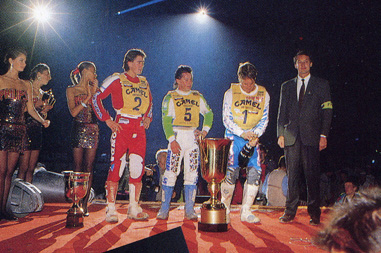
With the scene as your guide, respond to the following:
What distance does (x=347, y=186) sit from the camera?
223 inches

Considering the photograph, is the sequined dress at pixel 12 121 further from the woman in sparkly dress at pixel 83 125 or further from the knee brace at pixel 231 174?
the knee brace at pixel 231 174

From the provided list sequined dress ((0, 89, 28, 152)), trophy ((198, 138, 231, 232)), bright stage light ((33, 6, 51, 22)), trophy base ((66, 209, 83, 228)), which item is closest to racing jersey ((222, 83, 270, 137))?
trophy ((198, 138, 231, 232))

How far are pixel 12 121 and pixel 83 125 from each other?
0.81 metres

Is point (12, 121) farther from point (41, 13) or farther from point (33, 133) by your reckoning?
point (41, 13)

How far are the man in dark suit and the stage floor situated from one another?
38 cm

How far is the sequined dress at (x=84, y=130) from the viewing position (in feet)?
13.4

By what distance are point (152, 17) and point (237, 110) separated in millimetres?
5566

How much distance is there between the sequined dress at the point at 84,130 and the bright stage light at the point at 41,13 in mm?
4692

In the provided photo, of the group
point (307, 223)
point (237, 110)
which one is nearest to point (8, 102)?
point (237, 110)

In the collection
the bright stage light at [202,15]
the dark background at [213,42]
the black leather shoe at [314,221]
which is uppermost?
the bright stage light at [202,15]

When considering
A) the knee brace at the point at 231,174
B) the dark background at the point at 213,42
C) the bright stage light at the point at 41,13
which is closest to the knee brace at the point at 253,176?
the knee brace at the point at 231,174

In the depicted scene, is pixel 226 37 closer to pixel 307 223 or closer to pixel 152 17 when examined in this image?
pixel 152 17

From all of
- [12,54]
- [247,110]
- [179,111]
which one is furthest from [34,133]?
[247,110]

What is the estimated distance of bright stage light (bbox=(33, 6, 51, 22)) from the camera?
7.55 meters
